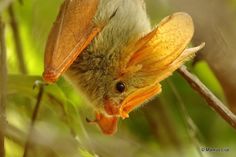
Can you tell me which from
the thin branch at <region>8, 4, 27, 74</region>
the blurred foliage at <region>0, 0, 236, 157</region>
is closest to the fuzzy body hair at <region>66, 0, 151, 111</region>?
the blurred foliage at <region>0, 0, 236, 157</region>

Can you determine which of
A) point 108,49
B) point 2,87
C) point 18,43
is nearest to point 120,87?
point 108,49

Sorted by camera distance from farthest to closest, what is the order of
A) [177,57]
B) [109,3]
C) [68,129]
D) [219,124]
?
[219,124], [68,129], [109,3], [177,57]

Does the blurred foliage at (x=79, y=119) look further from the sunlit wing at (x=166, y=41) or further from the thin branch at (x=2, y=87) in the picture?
the sunlit wing at (x=166, y=41)

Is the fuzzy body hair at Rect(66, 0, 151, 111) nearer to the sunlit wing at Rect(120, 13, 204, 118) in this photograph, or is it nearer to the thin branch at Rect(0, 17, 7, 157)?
the sunlit wing at Rect(120, 13, 204, 118)

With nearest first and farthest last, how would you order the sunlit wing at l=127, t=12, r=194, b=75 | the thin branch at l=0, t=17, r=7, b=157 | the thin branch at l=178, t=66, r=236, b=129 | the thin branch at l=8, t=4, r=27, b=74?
1. the sunlit wing at l=127, t=12, r=194, b=75
2. the thin branch at l=0, t=17, r=7, b=157
3. the thin branch at l=178, t=66, r=236, b=129
4. the thin branch at l=8, t=4, r=27, b=74

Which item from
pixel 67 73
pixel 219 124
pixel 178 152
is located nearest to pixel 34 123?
pixel 67 73

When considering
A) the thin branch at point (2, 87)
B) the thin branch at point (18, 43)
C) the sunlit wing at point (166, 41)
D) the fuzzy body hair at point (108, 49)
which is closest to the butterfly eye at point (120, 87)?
the fuzzy body hair at point (108, 49)

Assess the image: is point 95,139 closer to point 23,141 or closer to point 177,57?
point 23,141
